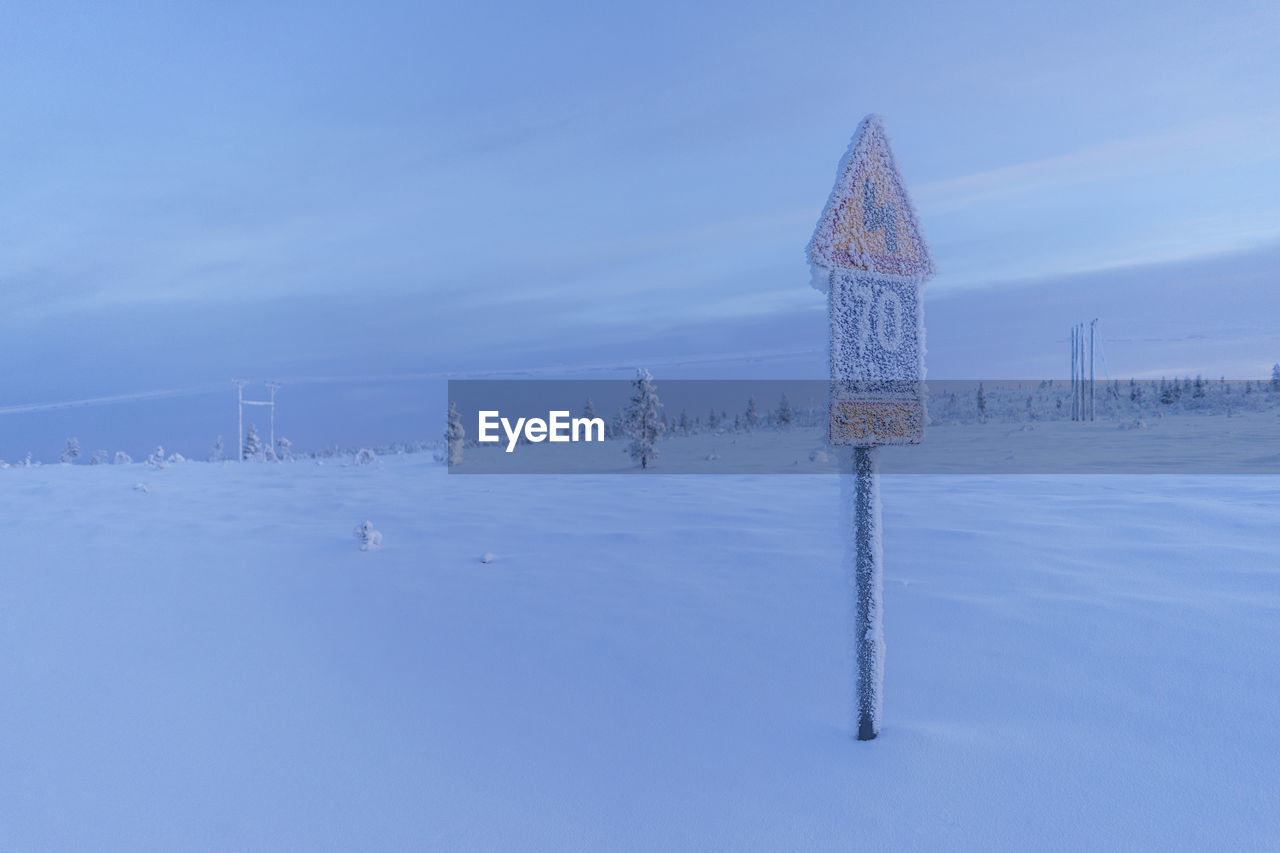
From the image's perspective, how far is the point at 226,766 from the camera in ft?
10.2

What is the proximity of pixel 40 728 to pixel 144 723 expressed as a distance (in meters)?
0.52

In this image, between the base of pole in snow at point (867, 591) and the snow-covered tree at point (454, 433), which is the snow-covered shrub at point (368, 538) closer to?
the base of pole in snow at point (867, 591)

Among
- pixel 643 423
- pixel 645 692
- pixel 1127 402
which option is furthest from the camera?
pixel 1127 402

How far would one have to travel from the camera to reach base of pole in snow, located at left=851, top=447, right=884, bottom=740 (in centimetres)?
302

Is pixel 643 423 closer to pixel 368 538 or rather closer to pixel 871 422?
pixel 368 538

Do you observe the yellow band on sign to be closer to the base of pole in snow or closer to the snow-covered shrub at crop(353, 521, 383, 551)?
the base of pole in snow

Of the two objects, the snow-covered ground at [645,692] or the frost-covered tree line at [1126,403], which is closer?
the snow-covered ground at [645,692]

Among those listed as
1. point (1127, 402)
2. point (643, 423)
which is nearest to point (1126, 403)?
point (1127, 402)

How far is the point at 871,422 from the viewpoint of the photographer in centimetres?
289

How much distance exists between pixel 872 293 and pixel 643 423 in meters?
16.3

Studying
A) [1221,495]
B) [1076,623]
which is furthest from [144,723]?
[1221,495]

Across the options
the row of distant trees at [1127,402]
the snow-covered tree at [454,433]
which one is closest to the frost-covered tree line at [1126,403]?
the row of distant trees at [1127,402]

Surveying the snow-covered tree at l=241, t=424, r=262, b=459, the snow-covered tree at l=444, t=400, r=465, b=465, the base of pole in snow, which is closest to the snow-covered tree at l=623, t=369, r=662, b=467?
the snow-covered tree at l=444, t=400, r=465, b=465

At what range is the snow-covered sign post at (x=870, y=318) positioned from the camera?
284 cm
